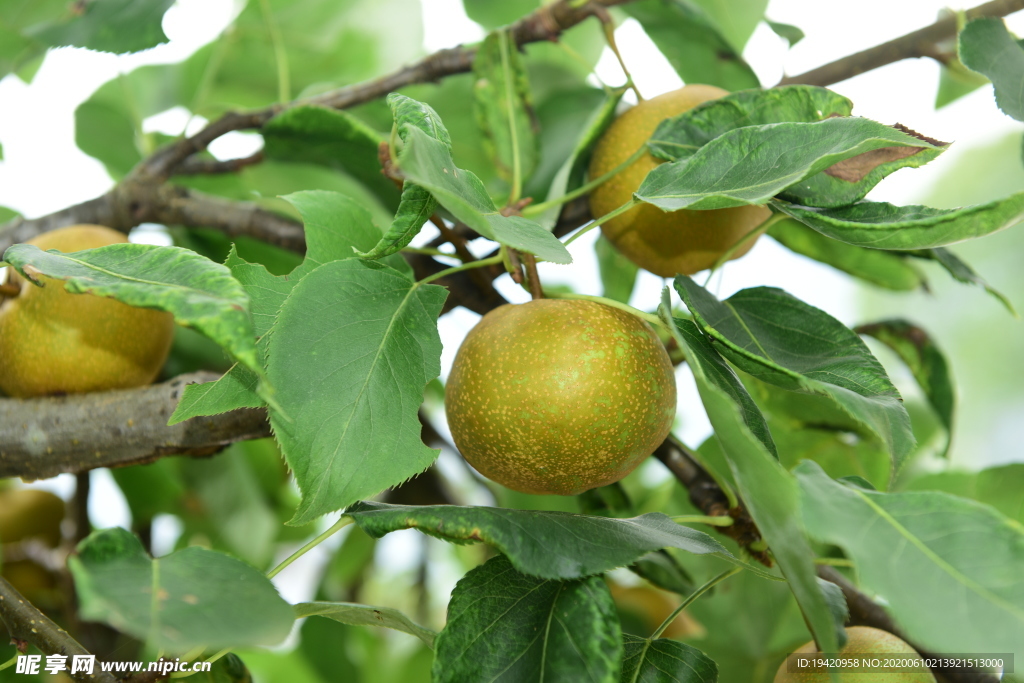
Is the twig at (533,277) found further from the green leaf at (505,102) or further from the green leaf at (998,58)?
the green leaf at (998,58)

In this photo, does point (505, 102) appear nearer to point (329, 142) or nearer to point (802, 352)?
point (329, 142)

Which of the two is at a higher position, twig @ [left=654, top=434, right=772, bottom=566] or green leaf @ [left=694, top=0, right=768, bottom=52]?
green leaf @ [left=694, top=0, right=768, bottom=52]

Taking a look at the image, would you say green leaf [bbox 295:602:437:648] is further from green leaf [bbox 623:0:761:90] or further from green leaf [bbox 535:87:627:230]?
green leaf [bbox 623:0:761:90]

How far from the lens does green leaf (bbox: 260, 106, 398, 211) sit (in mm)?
500

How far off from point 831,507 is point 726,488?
0.71 ft

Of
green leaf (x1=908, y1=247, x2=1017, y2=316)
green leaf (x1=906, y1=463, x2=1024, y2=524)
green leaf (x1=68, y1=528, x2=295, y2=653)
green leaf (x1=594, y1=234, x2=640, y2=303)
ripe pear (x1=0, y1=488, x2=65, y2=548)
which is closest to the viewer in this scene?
green leaf (x1=68, y1=528, x2=295, y2=653)

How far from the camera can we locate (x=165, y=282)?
0.31 metres

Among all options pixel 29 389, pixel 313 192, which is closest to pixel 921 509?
pixel 313 192

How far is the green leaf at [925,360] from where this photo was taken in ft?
2.06

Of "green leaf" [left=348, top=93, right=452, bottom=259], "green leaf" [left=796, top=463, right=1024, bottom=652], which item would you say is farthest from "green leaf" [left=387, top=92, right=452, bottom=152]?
"green leaf" [left=796, top=463, right=1024, bottom=652]

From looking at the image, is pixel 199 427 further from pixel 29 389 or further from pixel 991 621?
pixel 991 621

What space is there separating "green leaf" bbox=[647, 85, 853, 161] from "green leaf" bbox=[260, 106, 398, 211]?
185mm

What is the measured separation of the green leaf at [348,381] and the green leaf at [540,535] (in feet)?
0.08

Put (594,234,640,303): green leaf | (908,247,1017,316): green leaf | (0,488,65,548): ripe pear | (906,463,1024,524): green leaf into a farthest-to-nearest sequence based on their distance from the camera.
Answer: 1. (0,488,65,548): ripe pear
2. (594,234,640,303): green leaf
3. (906,463,1024,524): green leaf
4. (908,247,1017,316): green leaf
